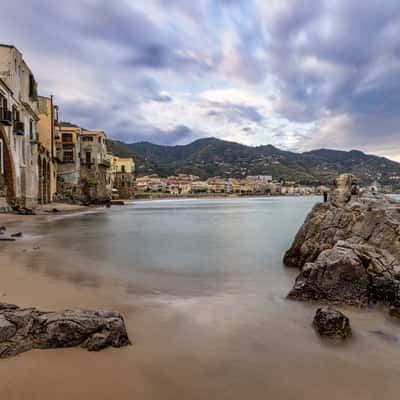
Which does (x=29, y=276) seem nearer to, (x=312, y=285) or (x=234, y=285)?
(x=234, y=285)

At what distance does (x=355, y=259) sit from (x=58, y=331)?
5.23 m

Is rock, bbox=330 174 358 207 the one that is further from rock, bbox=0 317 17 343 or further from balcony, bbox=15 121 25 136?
balcony, bbox=15 121 25 136

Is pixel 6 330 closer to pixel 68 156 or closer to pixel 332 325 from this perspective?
pixel 332 325

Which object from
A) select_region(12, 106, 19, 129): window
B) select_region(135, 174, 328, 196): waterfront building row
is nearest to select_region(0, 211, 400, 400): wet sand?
select_region(12, 106, 19, 129): window

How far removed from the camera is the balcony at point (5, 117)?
977 inches

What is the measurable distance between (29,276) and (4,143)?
2338 centimetres

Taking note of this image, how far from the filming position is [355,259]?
20.1 feet

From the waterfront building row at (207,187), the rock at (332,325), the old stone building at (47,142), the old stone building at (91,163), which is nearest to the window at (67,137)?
the old stone building at (91,163)

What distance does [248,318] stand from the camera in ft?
Answer: 17.0

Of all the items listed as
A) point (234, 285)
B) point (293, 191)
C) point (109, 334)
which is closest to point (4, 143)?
point (234, 285)

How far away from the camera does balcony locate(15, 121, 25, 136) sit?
2824 cm

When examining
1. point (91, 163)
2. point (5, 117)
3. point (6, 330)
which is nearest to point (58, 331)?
point (6, 330)

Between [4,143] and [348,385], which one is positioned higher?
[4,143]

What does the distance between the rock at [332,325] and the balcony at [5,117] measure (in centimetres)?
2751
